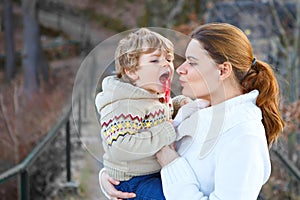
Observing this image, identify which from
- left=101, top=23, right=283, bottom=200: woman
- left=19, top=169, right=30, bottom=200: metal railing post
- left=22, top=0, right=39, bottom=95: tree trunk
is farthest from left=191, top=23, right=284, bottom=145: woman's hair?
left=22, top=0, right=39, bottom=95: tree trunk

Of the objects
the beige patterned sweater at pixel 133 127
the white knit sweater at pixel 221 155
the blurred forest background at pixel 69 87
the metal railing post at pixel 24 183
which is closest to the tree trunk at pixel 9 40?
the blurred forest background at pixel 69 87

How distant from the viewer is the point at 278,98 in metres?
2.14

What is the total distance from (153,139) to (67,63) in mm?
18236

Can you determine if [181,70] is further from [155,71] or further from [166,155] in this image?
[166,155]

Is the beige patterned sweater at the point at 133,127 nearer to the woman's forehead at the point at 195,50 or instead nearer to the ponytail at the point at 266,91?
the woman's forehead at the point at 195,50

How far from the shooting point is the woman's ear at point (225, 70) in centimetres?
189

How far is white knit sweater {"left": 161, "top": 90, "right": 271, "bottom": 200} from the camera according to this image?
5.85ft

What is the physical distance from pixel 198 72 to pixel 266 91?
294mm

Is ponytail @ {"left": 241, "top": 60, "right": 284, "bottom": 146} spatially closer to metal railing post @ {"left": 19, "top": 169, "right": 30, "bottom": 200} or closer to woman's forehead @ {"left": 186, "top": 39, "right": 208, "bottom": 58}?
woman's forehead @ {"left": 186, "top": 39, "right": 208, "bottom": 58}

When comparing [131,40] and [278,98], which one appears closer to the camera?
[131,40]

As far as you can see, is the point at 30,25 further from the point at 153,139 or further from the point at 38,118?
the point at 153,139

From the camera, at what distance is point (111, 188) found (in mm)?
2084

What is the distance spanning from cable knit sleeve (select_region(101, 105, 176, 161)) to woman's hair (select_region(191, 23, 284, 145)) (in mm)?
303

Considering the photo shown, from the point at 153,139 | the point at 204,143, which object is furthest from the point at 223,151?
the point at 153,139
